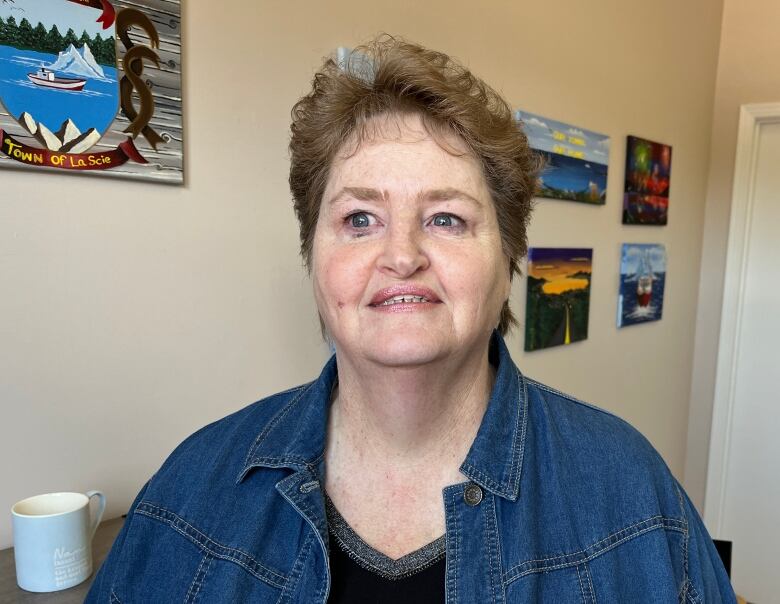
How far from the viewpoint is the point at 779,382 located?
9.89ft

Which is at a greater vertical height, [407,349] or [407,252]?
[407,252]

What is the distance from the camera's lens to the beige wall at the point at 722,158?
2.92 metres

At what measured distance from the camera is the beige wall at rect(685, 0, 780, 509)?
2.92m

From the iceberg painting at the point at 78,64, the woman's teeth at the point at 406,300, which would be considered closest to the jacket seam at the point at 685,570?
the woman's teeth at the point at 406,300

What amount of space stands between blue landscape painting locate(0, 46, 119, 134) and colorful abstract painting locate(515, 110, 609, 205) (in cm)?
128

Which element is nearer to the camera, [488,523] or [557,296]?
[488,523]

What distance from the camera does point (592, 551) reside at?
86 cm

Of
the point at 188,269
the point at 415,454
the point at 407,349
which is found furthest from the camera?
the point at 188,269

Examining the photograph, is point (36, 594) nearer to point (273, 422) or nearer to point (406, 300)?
point (273, 422)

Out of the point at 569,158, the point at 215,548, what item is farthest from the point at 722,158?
the point at 215,548

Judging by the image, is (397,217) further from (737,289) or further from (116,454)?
(737,289)

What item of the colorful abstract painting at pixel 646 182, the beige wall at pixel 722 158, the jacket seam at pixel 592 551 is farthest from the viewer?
the beige wall at pixel 722 158

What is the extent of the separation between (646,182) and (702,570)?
208 cm

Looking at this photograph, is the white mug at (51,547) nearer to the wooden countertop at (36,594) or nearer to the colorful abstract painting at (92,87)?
the wooden countertop at (36,594)
